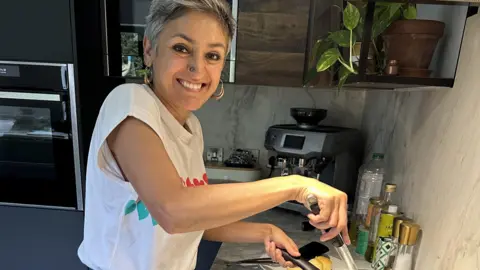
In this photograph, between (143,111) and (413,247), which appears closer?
(143,111)

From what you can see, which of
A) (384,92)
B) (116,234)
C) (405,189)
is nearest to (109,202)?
(116,234)

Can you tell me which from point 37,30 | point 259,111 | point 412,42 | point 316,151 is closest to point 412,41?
point 412,42

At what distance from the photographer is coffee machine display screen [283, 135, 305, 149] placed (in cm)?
152

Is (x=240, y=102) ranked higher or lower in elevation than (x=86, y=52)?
lower

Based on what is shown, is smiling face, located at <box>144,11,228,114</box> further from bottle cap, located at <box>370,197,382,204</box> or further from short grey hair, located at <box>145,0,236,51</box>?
bottle cap, located at <box>370,197,382,204</box>

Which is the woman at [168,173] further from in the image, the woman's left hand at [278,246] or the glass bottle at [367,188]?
the glass bottle at [367,188]

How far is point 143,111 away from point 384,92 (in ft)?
3.73

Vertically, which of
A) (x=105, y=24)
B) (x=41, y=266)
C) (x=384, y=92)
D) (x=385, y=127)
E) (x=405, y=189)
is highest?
(x=105, y=24)

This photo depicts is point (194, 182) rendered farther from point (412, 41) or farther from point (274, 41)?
point (274, 41)

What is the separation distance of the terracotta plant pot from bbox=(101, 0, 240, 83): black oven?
1016 mm

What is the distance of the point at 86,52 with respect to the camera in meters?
1.50

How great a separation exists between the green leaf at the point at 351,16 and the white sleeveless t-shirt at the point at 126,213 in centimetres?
46

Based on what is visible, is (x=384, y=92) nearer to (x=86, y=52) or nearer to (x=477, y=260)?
(x=477, y=260)

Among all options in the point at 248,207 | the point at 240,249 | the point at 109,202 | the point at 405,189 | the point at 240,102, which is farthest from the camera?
the point at 240,102
